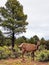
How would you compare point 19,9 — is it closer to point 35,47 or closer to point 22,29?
point 22,29

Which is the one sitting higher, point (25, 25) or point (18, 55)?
point (25, 25)

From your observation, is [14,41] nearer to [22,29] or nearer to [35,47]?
[22,29]

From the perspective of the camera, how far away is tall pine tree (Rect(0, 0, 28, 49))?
25.8m

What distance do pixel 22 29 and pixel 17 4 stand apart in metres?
2.81

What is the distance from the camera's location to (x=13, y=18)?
26.0 metres

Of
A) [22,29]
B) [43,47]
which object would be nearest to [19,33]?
[22,29]

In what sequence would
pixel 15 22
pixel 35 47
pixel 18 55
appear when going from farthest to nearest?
pixel 15 22 → pixel 18 55 → pixel 35 47

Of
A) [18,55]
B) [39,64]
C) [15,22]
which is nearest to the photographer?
[39,64]

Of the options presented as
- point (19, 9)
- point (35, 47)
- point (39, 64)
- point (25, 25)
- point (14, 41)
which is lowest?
point (39, 64)

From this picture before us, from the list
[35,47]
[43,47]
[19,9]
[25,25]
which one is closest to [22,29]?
[25,25]

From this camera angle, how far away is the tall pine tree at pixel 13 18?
25828 mm

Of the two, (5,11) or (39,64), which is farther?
(5,11)

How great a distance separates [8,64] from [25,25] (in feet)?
40.8

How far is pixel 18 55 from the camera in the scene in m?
17.7
